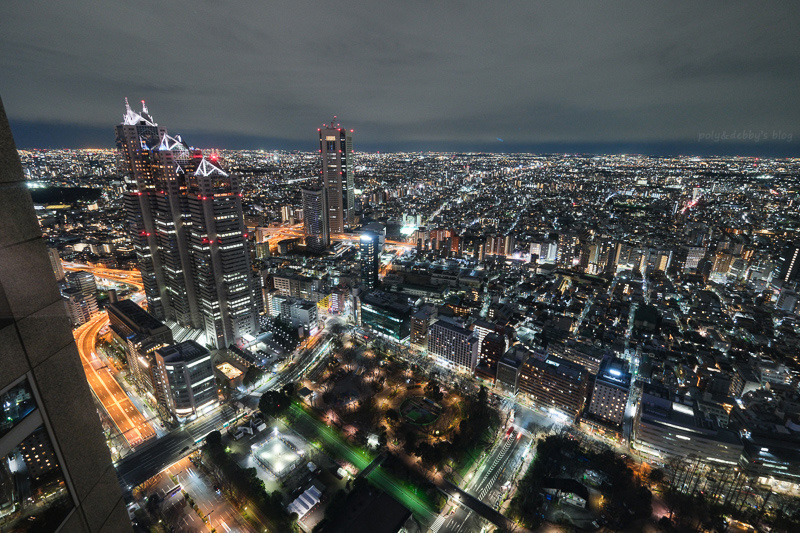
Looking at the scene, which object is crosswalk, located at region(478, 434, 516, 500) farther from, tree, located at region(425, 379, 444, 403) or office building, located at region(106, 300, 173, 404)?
office building, located at region(106, 300, 173, 404)

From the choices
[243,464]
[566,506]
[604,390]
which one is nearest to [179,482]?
[243,464]

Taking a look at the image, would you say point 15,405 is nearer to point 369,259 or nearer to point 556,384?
point 556,384

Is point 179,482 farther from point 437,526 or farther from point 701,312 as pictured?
point 701,312

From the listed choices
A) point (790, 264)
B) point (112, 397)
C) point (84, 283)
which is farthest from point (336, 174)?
point (790, 264)

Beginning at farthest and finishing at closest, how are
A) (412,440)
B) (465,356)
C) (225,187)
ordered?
(465,356) < (225,187) < (412,440)

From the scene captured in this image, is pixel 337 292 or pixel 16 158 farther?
pixel 337 292

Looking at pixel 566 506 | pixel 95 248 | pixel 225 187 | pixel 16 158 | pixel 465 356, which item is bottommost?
pixel 566 506
